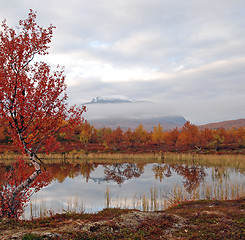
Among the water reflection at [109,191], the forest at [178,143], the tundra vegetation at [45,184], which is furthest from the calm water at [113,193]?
the forest at [178,143]

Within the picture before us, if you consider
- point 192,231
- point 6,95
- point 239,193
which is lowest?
point 239,193

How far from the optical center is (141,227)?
767 cm

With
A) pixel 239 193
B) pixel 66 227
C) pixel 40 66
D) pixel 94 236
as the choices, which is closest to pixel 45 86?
pixel 40 66

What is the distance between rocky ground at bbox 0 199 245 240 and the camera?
6.88 meters

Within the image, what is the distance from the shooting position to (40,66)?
11.2 meters

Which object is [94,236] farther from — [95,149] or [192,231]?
[95,149]

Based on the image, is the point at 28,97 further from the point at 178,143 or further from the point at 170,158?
the point at 178,143

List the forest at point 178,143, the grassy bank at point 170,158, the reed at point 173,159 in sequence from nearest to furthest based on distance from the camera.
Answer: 1. the reed at point 173,159
2. the grassy bank at point 170,158
3. the forest at point 178,143

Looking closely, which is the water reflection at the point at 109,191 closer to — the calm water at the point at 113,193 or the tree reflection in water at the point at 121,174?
the calm water at the point at 113,193

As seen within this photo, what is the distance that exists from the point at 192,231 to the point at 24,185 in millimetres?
7345

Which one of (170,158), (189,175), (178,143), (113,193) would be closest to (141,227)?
(113,193)

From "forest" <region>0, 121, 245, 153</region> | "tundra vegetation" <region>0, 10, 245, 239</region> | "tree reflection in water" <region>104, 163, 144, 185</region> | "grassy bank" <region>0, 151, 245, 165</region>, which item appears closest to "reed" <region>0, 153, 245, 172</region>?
"grassy bank" <region>0, 151, 245, 165</region>

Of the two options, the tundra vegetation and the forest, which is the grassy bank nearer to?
the forest

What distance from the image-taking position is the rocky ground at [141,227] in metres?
6.88
